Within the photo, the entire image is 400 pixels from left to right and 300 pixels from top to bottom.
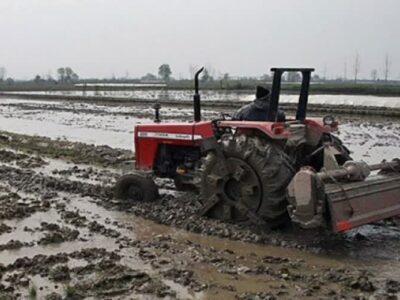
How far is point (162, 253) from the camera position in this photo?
7.78 m

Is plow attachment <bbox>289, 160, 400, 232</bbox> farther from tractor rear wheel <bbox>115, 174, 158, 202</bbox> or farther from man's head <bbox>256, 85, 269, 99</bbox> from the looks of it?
tractor rear wheel <bbox>115, 174, 158, 202</bbox>

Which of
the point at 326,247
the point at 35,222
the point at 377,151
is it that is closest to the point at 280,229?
the point at 326,247

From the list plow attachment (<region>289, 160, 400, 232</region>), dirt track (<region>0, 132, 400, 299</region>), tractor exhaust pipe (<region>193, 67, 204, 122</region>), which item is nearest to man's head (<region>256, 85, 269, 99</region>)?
tractor exhaust pipe (<region>193, 67, 204, 122</region>)

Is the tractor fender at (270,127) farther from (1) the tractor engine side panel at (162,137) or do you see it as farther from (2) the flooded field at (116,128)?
(2) the flooded field at (116,128)

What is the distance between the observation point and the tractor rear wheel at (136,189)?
33.9 ft

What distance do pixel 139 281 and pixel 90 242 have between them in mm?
1848

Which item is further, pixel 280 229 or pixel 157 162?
pixel 157 162

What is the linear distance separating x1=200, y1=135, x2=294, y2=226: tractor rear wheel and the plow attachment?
0.51 m

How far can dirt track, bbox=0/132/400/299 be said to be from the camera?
6.44 metres

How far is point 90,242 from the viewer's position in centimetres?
827

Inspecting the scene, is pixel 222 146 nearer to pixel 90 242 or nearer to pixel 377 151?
pixel 90 242

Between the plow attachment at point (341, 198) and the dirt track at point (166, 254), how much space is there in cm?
45

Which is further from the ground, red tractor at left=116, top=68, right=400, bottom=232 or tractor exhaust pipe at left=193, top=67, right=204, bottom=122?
tractor exhaust pipe at left=193, top=67, right=204, bottom=122

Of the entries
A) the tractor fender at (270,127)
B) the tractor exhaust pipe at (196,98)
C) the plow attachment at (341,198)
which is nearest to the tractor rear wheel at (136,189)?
the tractor exhaust pipe at (196,98)
